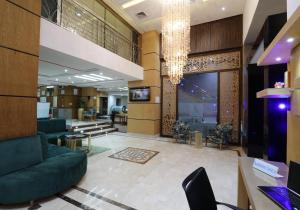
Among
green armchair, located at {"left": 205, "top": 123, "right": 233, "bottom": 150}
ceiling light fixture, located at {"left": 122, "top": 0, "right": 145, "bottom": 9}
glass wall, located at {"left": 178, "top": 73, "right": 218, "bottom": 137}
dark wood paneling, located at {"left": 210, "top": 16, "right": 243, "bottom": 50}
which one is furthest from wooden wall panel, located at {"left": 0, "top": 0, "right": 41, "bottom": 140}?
dark wood paneling, located at {"left": 210, "top": 16, "right": 243, "bottom": 50}

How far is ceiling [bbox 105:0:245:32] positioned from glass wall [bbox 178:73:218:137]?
229 centimetres

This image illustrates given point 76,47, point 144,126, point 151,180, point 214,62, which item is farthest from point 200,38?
point 151,180

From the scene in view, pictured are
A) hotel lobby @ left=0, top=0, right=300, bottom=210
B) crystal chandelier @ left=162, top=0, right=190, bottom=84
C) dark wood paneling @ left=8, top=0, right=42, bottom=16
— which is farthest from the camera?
crystal chandelier @ left=162, top=0, right=190, bottom=84

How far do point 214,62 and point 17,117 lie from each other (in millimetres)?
6684

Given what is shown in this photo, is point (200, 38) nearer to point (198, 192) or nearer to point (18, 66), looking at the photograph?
point (18, 66)

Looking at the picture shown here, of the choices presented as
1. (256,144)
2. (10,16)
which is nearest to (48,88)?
(10,16)

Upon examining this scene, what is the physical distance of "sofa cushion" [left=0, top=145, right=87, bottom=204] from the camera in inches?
86.7

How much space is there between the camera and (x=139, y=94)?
323 inches

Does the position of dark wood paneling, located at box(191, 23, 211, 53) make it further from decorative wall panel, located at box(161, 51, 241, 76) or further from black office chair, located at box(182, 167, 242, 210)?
black office chair, located at box(182, 167, 242, 210)

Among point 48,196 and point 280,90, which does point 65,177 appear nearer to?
point 48,196

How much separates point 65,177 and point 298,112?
3.26 metres

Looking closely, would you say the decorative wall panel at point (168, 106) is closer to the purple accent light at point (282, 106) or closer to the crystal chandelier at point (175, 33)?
the crystal chandelier at point (175, 33)

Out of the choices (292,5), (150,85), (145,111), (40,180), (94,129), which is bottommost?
(94,129)

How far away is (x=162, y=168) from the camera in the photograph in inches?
153
